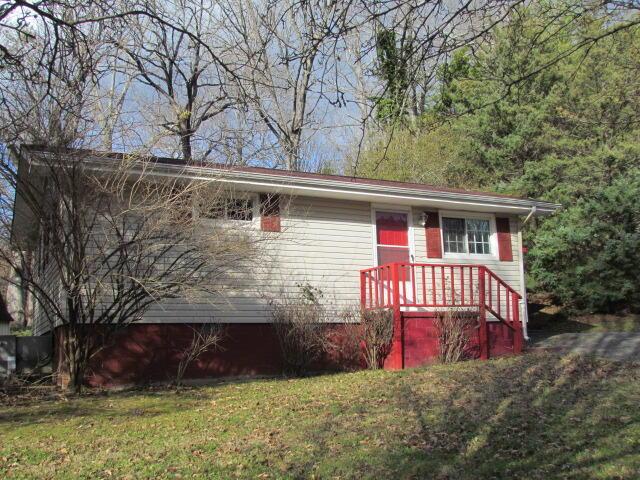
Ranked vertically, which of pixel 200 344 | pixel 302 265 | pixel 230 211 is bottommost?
pixel 200 344

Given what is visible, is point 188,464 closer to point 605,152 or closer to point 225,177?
point 225,177

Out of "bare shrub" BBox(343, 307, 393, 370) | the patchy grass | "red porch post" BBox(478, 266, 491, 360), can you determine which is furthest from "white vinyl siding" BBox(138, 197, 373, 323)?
the patchy grass

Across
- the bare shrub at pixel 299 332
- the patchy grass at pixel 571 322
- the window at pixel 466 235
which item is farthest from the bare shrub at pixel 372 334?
the patchy grass at pixel 571 322

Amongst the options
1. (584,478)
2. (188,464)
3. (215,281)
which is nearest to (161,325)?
(215,281)

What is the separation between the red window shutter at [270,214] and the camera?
33.7 feet

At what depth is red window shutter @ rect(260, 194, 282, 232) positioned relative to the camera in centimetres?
1028

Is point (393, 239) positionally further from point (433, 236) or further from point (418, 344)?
point (418, 344)

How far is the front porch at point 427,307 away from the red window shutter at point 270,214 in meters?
1.88

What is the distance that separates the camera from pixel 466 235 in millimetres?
12414

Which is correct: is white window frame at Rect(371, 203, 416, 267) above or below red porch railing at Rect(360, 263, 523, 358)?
above

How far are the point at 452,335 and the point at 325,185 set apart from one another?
336cm

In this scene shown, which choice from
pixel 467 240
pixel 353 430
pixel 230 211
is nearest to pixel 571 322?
pixel 467 240

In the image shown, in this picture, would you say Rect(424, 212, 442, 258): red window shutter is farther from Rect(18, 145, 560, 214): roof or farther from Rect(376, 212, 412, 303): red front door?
Rect(376, 212, 412, 303): red front door

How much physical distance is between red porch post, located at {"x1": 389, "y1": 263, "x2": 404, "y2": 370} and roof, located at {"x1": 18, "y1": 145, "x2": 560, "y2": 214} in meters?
1.67
